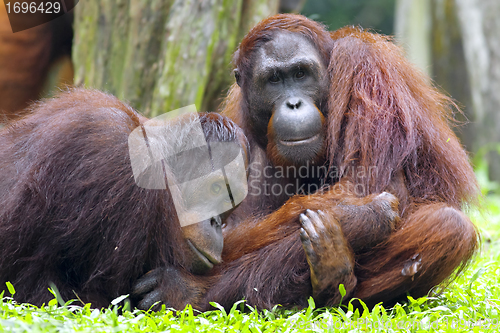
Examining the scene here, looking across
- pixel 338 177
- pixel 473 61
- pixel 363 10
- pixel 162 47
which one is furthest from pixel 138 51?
pixel 363 10

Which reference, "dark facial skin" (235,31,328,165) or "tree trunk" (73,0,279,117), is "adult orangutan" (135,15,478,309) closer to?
"dark facial skin" (235,31,328,165)

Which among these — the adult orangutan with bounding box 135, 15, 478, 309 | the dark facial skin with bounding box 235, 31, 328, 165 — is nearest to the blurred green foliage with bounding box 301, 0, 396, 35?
the adult orangutan with bounding box 135, 15, 478, 309

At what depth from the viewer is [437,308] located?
7.87 ft

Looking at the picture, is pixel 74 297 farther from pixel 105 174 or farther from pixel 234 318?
pixel 234 318

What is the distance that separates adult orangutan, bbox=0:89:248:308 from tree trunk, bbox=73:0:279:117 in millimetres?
2041

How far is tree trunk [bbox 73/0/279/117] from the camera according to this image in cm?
457

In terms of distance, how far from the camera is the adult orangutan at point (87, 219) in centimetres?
239

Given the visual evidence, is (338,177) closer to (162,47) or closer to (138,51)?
(162,47)

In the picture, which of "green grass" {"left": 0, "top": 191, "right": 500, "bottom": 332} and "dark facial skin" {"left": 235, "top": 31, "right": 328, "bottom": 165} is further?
"dark facial skin" {"left": 235, "top": 31, "right": 328, "bottom": 165}

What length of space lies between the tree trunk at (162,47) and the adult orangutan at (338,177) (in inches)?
49.2

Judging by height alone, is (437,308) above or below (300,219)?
below

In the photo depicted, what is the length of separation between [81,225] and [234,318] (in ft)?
2.61

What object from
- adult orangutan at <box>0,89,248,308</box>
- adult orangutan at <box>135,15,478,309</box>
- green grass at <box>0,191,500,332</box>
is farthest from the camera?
adult orangutan at <box>135,15,478,309</box>

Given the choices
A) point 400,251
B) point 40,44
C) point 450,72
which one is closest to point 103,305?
point 400,251
